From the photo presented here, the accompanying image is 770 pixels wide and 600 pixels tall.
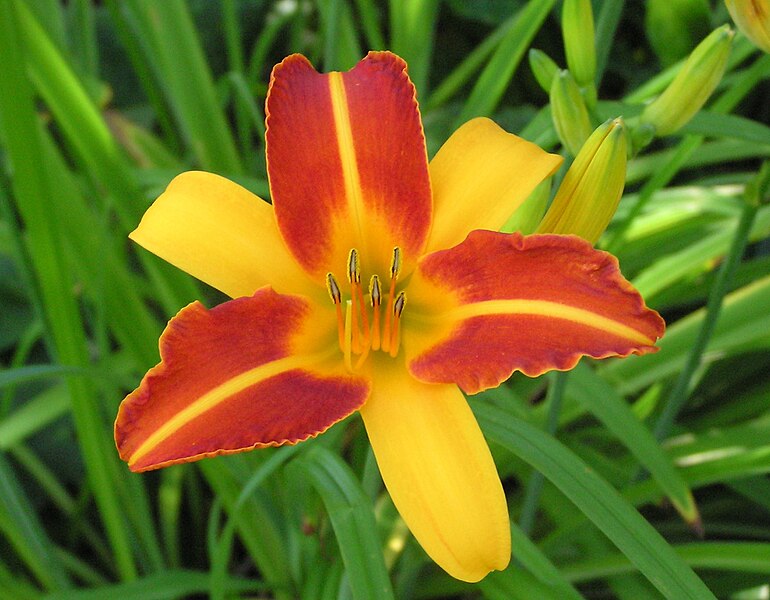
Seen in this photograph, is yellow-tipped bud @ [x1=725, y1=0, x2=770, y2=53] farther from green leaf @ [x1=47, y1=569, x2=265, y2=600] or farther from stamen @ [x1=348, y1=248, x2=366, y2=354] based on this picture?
green leaf @ [x1=47, y1=569, x2=265, y2=600]

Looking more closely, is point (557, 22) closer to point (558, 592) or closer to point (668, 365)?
point (668, 365)

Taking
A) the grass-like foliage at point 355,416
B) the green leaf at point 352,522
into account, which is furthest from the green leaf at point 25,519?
the green leaf at point 352,522

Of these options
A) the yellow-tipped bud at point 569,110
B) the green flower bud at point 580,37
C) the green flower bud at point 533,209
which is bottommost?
the green flower bud at point 533,209

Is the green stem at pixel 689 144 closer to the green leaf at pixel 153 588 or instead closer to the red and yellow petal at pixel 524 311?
the red and yellow petal at pixel 524 311

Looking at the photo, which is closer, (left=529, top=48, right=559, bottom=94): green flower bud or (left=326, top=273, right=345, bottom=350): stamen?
(left=326, top=273, right=345, bottom=350): stamen

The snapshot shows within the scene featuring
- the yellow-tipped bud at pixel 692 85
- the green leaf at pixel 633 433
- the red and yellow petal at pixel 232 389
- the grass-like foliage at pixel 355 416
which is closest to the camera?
the red and yellow petal at pixel 232 389

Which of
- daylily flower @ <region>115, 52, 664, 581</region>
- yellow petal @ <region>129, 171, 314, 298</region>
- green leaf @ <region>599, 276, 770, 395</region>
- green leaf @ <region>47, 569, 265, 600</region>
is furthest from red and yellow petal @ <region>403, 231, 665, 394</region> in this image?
green leaf @ <region>599, 276, 770, 395</region>

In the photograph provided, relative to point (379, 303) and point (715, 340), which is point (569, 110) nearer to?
point (379, 303)

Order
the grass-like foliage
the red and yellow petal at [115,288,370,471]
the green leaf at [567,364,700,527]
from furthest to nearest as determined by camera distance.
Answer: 1. the green leaf at [567,364,700,527]
2. the grass-like foliage
3. the red and yellow petal at [115,288,370,471]
